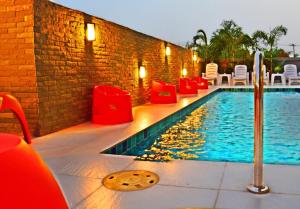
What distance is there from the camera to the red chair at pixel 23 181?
41.0 inches

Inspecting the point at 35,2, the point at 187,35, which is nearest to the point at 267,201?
the point at 35,2

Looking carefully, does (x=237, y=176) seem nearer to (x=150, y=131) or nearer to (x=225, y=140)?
(x=225, y=140)

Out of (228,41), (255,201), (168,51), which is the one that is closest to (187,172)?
(255,201)

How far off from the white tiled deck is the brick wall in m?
1.08

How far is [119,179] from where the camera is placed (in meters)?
2.52

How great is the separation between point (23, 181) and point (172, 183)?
1487mm

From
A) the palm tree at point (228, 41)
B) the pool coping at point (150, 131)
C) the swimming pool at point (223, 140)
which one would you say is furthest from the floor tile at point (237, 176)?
the palm tree at point (228, 41)

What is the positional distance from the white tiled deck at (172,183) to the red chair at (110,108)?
1587mm

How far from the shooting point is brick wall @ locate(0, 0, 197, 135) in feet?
14.2

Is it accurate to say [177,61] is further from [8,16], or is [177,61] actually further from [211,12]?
[211,12]

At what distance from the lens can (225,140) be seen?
4512 mm

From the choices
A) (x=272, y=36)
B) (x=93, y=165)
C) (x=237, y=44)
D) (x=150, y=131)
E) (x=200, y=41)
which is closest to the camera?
(x=93, y=165)

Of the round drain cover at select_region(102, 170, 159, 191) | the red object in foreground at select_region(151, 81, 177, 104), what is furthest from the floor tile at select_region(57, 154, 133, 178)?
the red object in foreground at select_region(151, 81, 177, 104)

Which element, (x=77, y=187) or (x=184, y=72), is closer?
(x=77, y=187)
